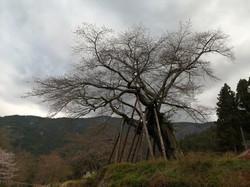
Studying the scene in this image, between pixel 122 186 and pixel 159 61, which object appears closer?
pixel 122 186

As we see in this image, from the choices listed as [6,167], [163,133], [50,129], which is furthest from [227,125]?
[50,129]

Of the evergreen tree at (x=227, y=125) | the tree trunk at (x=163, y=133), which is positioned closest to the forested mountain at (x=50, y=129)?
the tree trunk at (x=163, y=133)

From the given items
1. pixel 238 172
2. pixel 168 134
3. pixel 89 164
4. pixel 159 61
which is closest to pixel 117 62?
pixel 159 61

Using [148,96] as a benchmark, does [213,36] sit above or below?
above

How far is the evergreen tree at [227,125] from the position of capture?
1351 inches

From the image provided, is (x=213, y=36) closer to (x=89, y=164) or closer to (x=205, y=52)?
(x=205, y=52)

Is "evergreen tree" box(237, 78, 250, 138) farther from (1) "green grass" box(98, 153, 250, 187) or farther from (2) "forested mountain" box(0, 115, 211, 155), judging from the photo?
Answer: (1) "green grass" box(98, 153, 250, 187)

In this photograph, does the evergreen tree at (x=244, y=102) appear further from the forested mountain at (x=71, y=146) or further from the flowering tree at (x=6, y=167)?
the flowering tree at (x=6, y=167)

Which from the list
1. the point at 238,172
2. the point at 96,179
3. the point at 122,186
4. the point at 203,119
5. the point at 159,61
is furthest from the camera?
the point at 203,119

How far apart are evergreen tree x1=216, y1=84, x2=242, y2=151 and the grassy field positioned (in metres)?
27.0

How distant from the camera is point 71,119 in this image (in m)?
12.4

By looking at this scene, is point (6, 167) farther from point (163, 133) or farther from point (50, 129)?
point (50, 129)

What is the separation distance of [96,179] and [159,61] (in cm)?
547

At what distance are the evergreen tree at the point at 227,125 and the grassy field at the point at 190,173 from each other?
27.0 meters
